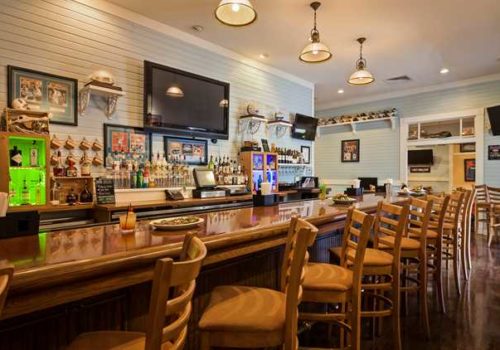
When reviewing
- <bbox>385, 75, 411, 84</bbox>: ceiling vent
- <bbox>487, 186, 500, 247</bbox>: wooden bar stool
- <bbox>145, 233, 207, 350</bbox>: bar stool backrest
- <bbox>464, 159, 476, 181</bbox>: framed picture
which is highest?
<bbox>385, 75, 411, 84</bbox>: ceiling vent

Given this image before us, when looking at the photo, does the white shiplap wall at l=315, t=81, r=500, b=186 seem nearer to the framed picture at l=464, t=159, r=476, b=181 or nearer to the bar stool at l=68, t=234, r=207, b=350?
the framed picture at l=464, t=159, r=476, b=181

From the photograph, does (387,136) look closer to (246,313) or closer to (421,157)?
(421,157)

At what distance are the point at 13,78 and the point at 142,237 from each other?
9.08 ft

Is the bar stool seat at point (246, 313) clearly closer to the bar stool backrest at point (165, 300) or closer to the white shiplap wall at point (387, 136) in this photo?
the bar stool backrest at point (165, 300)

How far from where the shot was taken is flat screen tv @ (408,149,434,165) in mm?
9469

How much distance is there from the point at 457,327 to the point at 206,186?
128 inches

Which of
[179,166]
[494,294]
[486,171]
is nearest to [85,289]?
[179,166]

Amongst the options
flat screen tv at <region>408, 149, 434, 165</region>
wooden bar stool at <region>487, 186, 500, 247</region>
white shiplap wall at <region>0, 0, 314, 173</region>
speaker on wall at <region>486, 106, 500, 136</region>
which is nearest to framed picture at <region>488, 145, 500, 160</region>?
speaker on wall at <region>486, 106, 500, 136</region>

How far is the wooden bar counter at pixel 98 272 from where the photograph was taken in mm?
986

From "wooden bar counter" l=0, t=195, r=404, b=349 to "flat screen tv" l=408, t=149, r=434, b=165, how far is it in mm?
8980

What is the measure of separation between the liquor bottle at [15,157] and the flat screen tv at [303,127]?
487 cm

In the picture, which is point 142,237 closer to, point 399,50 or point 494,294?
point 494,294

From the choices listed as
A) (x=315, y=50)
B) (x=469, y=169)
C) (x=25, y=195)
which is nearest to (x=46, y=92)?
(x=25, y=195)

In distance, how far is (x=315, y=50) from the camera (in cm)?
348
